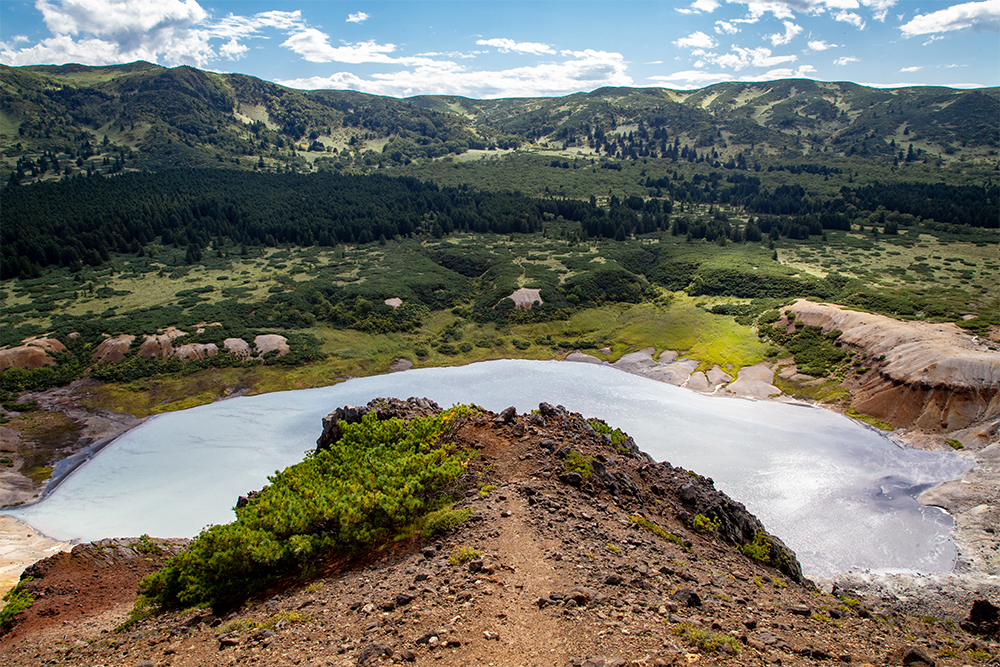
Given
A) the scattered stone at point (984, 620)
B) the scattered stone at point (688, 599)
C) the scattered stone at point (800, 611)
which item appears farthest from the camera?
the scattered stone at point (984, 620)

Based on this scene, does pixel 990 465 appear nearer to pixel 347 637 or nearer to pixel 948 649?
pixel 948 649

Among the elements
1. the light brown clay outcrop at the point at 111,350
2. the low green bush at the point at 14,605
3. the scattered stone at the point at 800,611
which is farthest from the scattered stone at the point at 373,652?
the light brown clay outcrop at the point at 111,350

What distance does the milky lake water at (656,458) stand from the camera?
1283 inches

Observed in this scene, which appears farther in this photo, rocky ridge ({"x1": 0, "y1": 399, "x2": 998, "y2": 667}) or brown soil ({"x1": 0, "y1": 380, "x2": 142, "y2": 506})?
brown soil ({"x1": 0, "y1": 380, "x2": 142, "y2": 506})

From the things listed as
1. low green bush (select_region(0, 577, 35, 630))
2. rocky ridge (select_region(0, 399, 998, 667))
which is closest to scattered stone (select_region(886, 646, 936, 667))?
rocky ridge (select_region(0, 399, 998, 667))

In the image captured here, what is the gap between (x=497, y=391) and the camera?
57.9 metres

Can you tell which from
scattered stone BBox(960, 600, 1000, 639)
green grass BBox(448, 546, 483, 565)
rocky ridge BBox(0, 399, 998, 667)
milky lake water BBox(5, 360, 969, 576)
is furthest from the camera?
milky lake water BBox(5, 360, 969, 576)

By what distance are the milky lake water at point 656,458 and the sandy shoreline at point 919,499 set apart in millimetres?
804

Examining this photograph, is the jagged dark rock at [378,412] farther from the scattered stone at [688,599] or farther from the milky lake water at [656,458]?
the scattered stone at [688,599]

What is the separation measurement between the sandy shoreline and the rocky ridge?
35.0 ft

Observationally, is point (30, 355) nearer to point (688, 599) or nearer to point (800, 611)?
point (688, 599)

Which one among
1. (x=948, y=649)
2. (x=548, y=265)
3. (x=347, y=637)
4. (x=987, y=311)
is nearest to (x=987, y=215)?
(x=987, y=311)

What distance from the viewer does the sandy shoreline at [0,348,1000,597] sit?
1106 inches

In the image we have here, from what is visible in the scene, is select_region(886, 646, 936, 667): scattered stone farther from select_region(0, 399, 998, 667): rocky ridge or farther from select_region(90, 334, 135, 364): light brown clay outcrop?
select_region(90, 334, 135, 364): light brown clay outcrop
